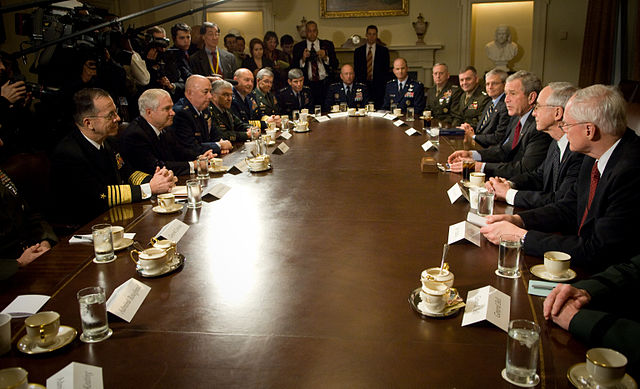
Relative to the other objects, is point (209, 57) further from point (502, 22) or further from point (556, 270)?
point (556, 270)

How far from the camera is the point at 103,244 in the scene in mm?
1913

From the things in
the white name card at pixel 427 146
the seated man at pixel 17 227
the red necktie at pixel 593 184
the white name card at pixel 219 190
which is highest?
the red necktie at pixel 593 184

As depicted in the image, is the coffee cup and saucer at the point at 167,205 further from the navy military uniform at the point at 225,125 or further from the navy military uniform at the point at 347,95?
the navy military uniform at the point at 347,95

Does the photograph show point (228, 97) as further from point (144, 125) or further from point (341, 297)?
point (341, 297)

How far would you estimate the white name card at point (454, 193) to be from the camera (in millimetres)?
2570

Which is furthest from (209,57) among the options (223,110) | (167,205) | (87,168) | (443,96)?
(167,205)

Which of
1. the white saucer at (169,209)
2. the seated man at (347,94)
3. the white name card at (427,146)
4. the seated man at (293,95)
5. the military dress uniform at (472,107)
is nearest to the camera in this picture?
the white saucer at (169,209)

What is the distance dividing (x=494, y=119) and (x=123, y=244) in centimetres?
393

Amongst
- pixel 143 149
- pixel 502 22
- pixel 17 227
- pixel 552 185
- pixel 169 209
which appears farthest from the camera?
pixel 502 22

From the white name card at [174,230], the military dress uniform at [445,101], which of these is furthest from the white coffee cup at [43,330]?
the military dress uniform at [445,101]

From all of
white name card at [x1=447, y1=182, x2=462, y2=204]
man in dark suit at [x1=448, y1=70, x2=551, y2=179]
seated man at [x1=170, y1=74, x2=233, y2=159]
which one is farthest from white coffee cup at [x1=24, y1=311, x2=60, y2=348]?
seated man at [x1=170, y1=74, x2=233, y2=159]

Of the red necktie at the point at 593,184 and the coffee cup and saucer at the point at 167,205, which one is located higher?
the red necktie at the point at 593,184

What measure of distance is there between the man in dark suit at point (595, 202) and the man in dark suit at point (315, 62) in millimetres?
6074

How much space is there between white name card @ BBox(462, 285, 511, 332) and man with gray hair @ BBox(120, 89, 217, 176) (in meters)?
2.33
